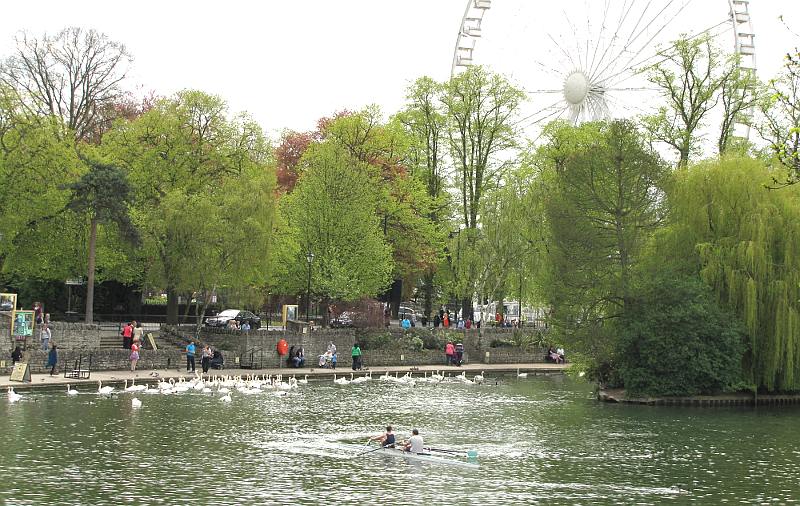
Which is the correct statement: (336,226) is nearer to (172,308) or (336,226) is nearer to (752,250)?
(172,308)

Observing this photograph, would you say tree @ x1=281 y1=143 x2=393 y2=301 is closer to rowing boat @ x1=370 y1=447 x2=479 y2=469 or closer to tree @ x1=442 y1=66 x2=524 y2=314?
tree @ x1=442 y1=66 x2=524 y2=314

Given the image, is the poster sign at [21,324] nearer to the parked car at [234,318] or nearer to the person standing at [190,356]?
the person standing at [190,356]

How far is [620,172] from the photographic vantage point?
46.8 metres

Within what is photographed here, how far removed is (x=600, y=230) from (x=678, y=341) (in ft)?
20.5

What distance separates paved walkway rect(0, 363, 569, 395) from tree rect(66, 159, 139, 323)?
636cm

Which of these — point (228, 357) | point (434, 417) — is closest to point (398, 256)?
point (228, 357)

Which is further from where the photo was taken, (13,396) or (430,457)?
(13,396)

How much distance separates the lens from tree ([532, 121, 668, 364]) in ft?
151

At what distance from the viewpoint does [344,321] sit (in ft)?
222

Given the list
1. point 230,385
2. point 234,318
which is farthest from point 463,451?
point 234,318

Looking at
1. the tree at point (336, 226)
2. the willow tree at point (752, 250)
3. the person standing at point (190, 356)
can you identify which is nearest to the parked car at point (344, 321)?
the tree at point (336, 226)

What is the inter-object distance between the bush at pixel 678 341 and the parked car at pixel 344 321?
22858mm

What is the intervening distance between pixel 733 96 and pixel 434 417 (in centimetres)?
3522

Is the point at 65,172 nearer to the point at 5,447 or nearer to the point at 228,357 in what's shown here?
the point at 228,357
